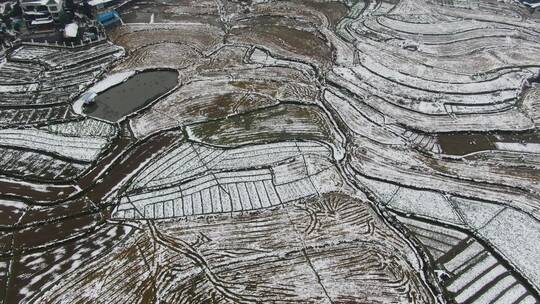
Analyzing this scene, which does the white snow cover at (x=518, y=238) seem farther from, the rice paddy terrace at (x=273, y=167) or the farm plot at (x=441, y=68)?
the farm plot at (x=441, y=68)

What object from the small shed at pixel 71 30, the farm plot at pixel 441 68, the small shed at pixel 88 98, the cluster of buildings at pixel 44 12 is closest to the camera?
the small shed at pixel 88 98

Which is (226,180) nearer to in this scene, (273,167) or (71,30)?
(273,167)

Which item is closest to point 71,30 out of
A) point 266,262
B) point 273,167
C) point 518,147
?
point 273,167

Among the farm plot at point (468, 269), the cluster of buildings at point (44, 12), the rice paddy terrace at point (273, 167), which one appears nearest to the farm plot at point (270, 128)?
the rice paddy terrace at point (273, 167)

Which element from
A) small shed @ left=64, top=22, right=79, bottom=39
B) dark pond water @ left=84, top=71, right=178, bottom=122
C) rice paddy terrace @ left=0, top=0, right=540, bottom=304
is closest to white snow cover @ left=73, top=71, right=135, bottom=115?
rice paddy terrace @ left=0, top=0, right=540, bottom=304

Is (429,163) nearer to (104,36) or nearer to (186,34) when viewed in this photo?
(186,34)

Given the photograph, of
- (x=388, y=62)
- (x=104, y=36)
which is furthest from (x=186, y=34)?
(x=388, y=62)

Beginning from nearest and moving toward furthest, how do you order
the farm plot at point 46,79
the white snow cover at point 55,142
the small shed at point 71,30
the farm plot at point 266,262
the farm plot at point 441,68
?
1. the farm plot at point 266,262
2. the white snow cover at point 55,142
3. the farm plot at point 46,79
4. the farm plot at point 441,68
5. the small shed at point 71,30
